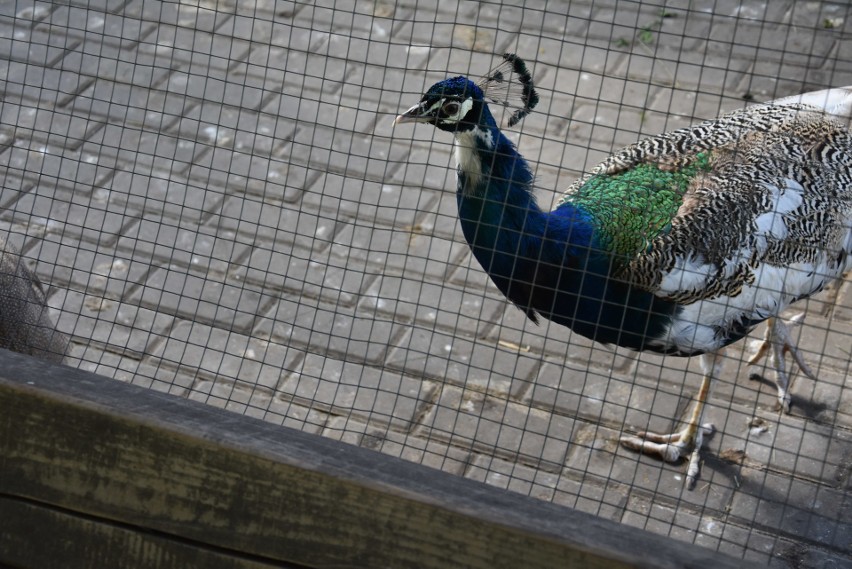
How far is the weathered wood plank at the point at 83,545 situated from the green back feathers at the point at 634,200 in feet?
6.19

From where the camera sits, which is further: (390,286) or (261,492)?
(390,286)

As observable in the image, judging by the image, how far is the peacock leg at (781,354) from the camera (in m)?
3.47

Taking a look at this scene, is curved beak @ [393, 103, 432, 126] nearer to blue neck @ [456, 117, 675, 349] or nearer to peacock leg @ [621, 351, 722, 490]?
blue neck @ [456, 117, 675, 349]

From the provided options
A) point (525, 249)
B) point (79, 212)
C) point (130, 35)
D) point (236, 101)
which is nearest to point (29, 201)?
point (79, 212)

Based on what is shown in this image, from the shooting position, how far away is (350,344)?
3.66m

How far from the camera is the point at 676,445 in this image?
10.7ft

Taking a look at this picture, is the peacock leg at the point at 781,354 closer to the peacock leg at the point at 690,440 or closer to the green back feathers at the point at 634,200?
the peacock leg at the point at 690,440

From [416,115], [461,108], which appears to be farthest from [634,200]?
[416,115]

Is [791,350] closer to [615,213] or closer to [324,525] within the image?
[615,213]

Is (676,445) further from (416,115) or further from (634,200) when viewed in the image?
(416,115)

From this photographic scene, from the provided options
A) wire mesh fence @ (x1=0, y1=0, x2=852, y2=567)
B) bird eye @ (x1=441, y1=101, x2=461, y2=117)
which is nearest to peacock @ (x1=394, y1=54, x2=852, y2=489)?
bird eye @ (x1=441, y1=101, x2=461, y2=117)

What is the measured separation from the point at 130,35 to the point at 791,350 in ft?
12.3

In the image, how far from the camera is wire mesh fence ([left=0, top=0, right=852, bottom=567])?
9.73ft

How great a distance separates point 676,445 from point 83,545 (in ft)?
7.47
